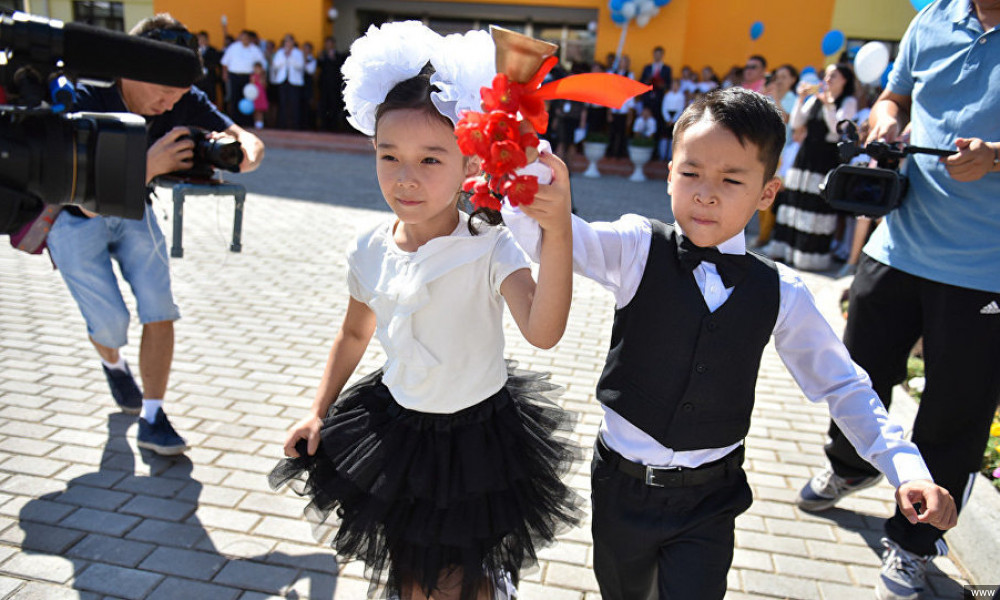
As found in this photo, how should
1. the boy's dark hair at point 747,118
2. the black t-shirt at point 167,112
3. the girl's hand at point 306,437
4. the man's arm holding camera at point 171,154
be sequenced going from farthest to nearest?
1. the black t-shirt at point 167,112
2. the man's arm holding camera at point 171,154
3. the girl's hand at point 306,437
4. the boy's dark hair at point 747,118

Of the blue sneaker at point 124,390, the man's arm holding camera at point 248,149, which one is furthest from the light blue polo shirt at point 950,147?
the blue sneaker at point 124,390

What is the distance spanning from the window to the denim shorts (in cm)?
1985

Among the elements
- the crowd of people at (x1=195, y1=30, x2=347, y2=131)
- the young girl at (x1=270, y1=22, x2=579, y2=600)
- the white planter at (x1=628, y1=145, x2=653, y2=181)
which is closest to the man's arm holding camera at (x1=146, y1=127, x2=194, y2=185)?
the young girl at (x1=270, y1=22, x2=579, y2=600)

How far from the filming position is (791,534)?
10.3ft

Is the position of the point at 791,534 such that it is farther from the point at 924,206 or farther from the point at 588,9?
the point at 588,9

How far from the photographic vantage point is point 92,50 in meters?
1.67

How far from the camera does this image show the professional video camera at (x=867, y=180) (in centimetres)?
272

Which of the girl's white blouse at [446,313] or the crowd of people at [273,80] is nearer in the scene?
the girl's white blouse at [446,313]

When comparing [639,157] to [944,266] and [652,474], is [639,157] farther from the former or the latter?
[652,474]

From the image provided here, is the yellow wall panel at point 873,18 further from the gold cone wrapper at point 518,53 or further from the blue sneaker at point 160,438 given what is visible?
the gold cone wrapper at point 518,53

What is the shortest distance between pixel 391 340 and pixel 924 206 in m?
2.05

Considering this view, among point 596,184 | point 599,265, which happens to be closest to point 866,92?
point 596,184

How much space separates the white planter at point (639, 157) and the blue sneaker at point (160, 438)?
12616mm

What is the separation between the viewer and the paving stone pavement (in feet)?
8.80
